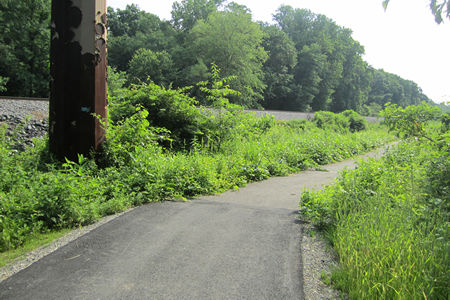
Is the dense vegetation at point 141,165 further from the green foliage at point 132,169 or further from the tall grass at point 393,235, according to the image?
the tall grass at point 393,235

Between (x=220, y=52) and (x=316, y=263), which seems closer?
(x=316, y=263)

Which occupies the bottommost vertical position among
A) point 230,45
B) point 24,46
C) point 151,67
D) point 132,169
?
point 132,169

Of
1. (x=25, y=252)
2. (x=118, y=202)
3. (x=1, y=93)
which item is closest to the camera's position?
A: (x=25, y=252)

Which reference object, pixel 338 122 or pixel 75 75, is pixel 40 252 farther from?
pixel 338 122

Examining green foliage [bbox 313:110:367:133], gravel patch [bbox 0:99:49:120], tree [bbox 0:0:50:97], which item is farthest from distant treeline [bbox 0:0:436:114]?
gravel patch [bbox 0:99:49:120]

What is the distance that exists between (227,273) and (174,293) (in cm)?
54

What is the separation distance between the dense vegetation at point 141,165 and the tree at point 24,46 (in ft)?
96.4

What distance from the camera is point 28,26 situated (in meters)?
33.4

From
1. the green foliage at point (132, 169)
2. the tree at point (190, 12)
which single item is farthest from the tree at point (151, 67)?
the green foliage at point (132, 169)

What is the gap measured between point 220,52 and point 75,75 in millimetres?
39361

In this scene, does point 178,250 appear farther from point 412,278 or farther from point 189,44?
point 189,44

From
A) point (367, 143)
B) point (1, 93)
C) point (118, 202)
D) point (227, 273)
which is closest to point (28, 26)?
point (1, 93)

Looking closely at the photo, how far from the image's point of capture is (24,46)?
109 ft

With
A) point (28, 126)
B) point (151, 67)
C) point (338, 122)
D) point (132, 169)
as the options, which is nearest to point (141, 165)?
point (132, 169)
